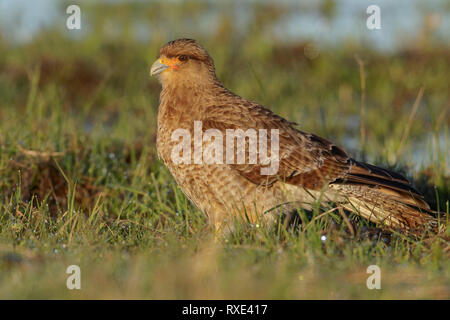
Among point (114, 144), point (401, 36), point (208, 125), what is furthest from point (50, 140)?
point (401, 36)

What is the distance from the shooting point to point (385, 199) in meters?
5.34

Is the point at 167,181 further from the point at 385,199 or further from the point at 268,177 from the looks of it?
the point at 385,199

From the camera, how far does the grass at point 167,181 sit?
144 inches

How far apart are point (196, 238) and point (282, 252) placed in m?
0.65

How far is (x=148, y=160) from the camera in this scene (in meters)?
6.88

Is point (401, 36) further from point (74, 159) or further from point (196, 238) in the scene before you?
point (196, 238)

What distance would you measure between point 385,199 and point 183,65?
204 cm

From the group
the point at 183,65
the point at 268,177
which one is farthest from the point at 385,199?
the point at 183,65

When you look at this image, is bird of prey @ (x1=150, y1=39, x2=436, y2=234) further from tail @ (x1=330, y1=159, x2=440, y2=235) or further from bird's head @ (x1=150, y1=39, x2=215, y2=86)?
bird's head @ (x1=150, y1=39, x2=215, y2=86)

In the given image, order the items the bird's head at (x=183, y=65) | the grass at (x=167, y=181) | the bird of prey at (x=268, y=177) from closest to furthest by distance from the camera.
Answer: the grass at (x=167, y=181) → the bird of prey at (x=268, y=177) → the bird's head at (x=183, y=65)

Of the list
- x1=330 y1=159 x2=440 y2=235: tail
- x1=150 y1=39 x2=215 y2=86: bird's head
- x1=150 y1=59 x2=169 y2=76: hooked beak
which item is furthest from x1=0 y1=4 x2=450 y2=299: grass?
x1=150 y1=59 x2=169 y2=76: hooked beak

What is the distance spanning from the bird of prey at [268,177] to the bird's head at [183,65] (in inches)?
7.1

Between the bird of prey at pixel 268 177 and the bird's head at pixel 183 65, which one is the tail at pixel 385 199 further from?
the bird's head at pixel 183 65

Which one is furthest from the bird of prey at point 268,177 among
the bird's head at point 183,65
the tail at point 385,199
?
the bird's head at point 183,65
